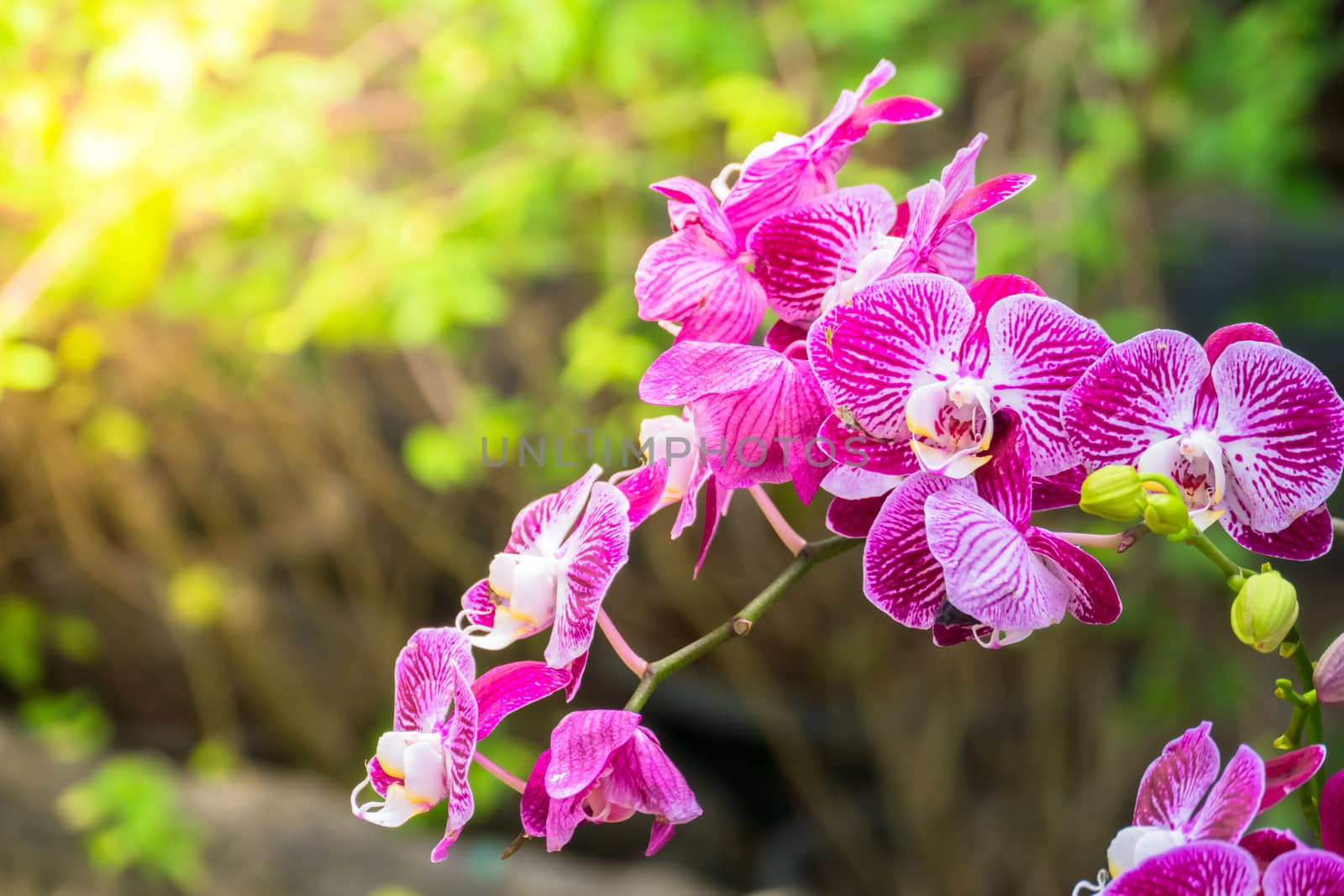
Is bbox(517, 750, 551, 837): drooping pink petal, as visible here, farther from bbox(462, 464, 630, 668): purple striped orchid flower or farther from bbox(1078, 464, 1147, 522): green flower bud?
bbox(1078, 464, 1147, 522): green flower bud

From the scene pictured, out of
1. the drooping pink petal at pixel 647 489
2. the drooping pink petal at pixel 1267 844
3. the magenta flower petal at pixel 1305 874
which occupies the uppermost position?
the drooping pink petal at pixel 647 489

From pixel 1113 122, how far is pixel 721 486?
1015mm

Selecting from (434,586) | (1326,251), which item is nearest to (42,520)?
(434,586)

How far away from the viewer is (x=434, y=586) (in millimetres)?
1962

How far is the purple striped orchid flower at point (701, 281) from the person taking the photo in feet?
1.02

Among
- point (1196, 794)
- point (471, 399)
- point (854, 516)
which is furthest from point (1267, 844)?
point (471, 399)

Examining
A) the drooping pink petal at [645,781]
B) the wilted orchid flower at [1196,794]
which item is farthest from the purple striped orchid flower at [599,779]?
the wilted orchid flower at [1196,794]

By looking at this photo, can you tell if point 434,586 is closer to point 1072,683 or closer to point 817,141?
point 1072,683

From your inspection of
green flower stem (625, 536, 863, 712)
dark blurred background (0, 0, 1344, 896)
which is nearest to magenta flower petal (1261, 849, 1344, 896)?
green flower stem (625, 536, 863, 712)

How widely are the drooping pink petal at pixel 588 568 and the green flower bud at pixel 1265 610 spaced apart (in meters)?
0.14

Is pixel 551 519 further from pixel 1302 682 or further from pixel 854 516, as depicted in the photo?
pixel 1302 682

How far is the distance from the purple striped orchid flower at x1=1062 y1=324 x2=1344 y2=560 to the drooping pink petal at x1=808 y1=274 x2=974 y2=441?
33 millimetres

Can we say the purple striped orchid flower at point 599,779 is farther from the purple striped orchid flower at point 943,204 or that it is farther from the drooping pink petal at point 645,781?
the purple striped orchid flower at point 943,204

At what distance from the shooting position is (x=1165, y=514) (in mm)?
242
